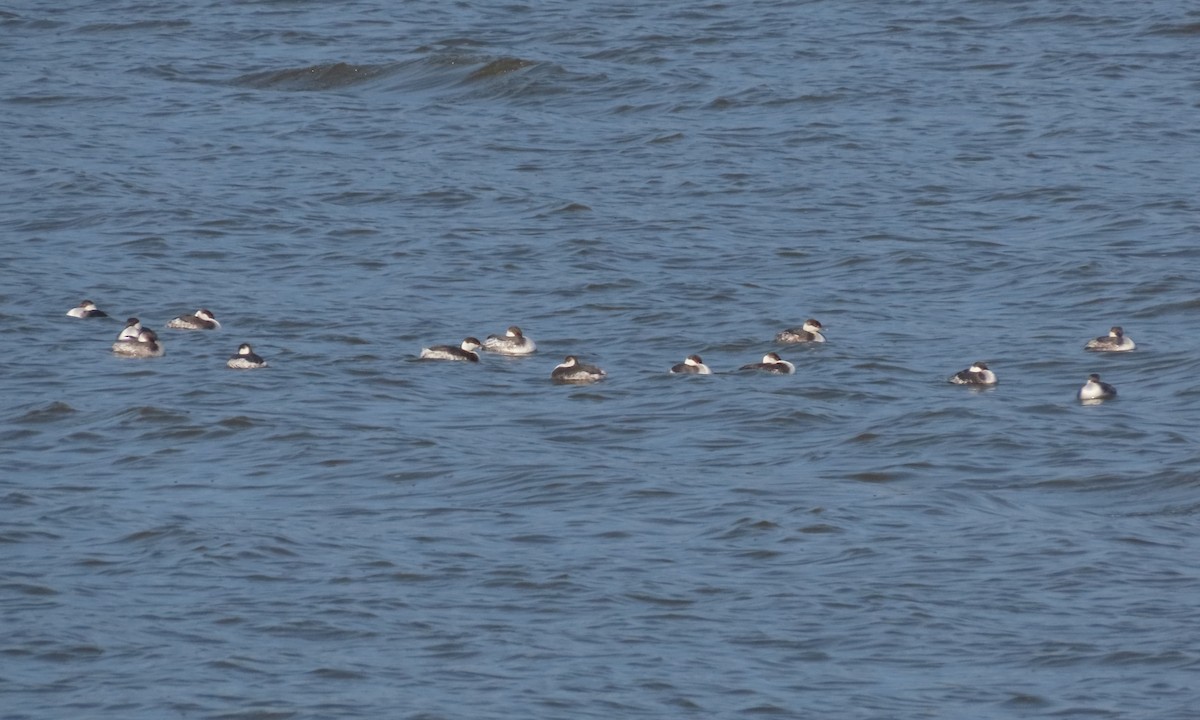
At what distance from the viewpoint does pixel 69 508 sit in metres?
15.3

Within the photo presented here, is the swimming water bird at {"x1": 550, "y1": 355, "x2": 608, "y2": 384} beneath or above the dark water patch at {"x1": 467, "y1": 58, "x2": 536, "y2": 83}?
above

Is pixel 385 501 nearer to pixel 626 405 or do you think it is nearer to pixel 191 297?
pixel 626 405

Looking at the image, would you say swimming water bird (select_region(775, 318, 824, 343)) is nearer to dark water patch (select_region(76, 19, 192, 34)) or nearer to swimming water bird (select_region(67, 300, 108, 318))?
swimming water bird (select_region(67, 300, 108, 318))

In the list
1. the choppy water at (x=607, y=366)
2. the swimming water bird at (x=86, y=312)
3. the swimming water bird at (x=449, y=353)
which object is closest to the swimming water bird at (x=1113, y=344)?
the choppy water at (x=607, y=366)

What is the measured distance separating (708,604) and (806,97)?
64.5ft

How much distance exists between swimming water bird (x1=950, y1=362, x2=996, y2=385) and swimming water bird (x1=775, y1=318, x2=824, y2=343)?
1.87 meters

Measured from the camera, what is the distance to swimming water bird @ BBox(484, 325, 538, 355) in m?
20.7

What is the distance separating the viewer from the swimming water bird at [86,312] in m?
21.9

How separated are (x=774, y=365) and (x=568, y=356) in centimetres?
212

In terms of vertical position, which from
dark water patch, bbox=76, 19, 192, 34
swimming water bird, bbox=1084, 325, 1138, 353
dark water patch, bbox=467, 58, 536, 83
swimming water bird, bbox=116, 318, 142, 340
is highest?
swimming water bird, bbox=1084, 325, 1138, 353

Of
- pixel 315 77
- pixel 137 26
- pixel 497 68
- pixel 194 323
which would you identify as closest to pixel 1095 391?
pixel 194 323

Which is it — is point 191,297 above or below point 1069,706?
below

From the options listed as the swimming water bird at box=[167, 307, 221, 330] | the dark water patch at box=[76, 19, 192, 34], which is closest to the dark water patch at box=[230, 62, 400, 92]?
the dark water patch at box=[76, 19, 192, 34]

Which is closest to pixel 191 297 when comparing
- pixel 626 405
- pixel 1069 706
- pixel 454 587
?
pixel 626 405
